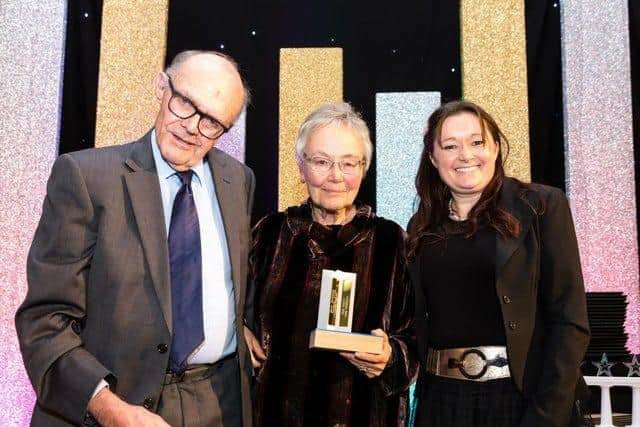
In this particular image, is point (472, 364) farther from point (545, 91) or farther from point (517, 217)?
point (545, 91)

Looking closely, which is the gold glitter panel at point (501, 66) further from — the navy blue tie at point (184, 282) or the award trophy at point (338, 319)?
the navy blue tie at point (184, 282)

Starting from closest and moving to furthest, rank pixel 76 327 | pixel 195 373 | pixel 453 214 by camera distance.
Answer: pixel 76 327
pixel 195 373
pixel 453 214

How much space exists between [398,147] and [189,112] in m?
1.88

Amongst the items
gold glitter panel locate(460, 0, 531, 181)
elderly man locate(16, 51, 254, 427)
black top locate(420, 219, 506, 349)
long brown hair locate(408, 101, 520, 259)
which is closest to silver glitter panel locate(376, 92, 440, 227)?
gold glitter panel locate(460, 0, 531, 181)

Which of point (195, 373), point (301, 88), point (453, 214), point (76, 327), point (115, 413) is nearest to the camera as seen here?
point (115, 413)

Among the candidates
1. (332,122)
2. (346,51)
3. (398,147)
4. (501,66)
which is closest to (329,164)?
(332,122)

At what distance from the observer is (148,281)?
1.60m

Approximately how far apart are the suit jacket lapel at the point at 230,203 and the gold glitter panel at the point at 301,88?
4.74 feet

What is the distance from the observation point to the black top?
6.36 ft

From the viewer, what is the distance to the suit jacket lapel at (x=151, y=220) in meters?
1.60

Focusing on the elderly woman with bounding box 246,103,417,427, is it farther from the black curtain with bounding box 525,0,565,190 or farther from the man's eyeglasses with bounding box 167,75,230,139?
the black curtain with bounding box 525,0,565,190

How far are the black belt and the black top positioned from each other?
676 mm

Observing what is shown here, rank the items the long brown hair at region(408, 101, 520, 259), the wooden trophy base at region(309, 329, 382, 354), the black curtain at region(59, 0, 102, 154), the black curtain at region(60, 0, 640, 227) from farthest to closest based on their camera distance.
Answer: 1. the black curtain at region(59, 0, 102, 154)
2. the black curtain at region(60, 0, 640, 227)
3. the long brown hair at region(408, 101, 520, 259)
4. the wooden trophy base at region(309, 329, 382, 354)

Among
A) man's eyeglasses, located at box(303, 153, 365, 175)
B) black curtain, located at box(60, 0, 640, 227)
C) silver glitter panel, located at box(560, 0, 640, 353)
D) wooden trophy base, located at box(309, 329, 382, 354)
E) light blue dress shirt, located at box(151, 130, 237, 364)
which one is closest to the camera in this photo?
light blue dress shirt, located at box(151, 130, 237, 364)
